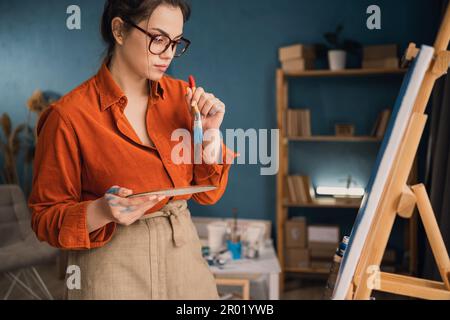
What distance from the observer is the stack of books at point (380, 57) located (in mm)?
3029

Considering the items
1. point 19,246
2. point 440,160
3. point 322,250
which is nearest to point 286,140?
point 322,250

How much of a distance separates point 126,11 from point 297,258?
104 inches

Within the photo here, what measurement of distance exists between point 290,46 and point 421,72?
2536 mm

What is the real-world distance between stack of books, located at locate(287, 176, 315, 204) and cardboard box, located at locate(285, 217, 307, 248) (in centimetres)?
15

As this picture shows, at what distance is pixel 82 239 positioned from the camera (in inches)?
30.4

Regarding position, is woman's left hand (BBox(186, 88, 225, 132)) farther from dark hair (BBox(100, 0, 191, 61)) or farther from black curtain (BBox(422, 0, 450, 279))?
black curtain (BBox(422, 0, 450, 279))

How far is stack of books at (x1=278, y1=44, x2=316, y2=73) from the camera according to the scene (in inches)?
121

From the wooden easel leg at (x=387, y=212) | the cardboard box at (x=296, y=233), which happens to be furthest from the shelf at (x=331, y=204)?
the wooden easel leg at (x=387, y=212)

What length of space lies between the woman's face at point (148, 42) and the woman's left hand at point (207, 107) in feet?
0.25

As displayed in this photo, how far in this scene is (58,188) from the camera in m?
0.79

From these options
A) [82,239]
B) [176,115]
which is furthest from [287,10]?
[82,239]

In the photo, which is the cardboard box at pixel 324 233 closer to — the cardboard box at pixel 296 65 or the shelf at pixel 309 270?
the shelf at pixel 309 270

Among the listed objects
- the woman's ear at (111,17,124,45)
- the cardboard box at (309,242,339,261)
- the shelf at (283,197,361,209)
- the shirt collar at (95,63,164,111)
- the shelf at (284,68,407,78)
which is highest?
the shelf at (284,68,407,78)

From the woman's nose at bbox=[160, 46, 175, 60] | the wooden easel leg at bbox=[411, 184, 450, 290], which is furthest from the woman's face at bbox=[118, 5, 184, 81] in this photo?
the wooden easel leg at bbox=[411, 184, 450, 290]
